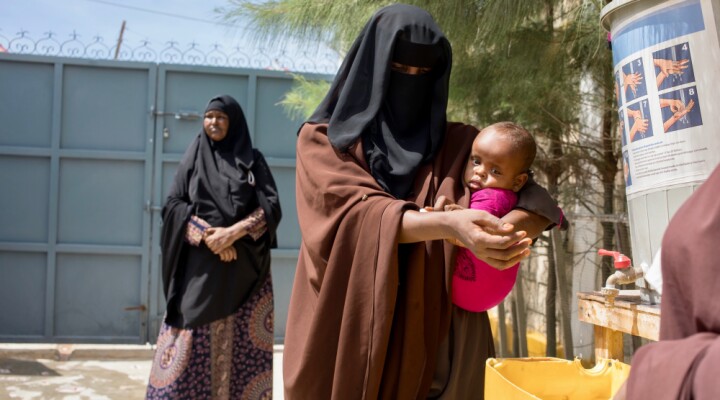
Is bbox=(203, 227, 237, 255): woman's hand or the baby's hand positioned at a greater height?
bbox=(203, 227, 237, 255): woman's hand

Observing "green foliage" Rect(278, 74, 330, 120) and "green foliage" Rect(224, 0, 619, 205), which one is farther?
"green foliage" Rect(278, 74, 330, 120)

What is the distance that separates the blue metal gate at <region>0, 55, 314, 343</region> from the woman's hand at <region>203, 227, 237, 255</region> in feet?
8.90

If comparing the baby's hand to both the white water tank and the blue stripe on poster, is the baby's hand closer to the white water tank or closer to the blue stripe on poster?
the white water tank

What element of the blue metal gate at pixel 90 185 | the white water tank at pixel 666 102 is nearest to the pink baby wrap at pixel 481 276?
the white water tank at pixel 666 102

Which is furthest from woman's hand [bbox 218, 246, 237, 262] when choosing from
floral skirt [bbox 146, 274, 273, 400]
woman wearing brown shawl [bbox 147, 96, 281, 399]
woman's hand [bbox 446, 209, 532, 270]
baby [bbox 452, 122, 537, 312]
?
woman's hand [bbox 446, 209, 532, 270]

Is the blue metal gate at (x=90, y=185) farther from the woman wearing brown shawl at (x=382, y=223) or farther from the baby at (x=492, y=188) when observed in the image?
the baby at (x=492, y=188)

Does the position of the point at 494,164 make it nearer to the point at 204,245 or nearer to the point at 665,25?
the point at 665,25

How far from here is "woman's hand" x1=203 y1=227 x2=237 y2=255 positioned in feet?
12.7

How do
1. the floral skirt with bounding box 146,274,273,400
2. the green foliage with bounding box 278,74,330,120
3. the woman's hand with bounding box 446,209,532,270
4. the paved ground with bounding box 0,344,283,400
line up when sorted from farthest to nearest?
the paved ground with bounding box 0,344,283,400
the green foliage with bounding box 278,74,330,120
the floral skirt with bounding box 146,274,273,400
the woman's hand with bounding box 446,209,532,270

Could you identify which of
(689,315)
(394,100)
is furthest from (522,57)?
(689,315)

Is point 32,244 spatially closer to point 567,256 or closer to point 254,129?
point 254,129

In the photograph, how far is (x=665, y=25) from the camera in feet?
5.40

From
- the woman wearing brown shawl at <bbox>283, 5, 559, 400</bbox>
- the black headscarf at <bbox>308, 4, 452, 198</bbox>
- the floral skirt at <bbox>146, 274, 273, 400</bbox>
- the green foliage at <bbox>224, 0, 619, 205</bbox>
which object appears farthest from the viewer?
the floral skirt at <bbox>146, 274, 273, 400</bbox>

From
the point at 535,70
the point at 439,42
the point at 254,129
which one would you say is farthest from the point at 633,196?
the point at 254,129
